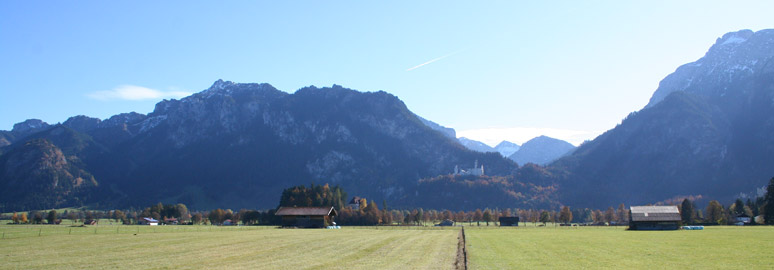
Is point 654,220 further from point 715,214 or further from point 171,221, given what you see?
point 171,221

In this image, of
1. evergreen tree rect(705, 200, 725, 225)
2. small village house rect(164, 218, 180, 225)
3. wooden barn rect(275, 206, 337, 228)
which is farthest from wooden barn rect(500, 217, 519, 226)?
small village house rect(164, 218, 180, 225)

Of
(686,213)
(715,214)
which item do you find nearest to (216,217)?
(686,213)

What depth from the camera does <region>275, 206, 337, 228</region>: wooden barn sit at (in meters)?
121

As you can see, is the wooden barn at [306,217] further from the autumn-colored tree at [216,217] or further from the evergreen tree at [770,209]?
the evergreen tree at [770,209]

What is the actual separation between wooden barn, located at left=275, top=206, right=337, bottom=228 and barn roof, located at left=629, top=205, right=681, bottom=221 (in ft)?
216

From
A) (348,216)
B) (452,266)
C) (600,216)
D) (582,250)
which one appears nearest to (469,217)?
(600,216)

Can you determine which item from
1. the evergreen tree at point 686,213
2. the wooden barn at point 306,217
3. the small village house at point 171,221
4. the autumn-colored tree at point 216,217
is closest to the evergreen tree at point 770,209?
the evergreen tree at point 686,213

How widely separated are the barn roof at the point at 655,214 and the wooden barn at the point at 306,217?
66.0 m

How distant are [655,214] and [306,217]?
74.9 metres

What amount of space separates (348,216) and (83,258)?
117113 mm

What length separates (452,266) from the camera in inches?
1223

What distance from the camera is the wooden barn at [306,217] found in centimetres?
12088

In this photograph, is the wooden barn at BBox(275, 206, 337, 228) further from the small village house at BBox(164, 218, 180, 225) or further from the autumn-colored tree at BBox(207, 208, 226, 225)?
the small village house at BBox(164, 218, 180, 225)

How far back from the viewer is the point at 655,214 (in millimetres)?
108688
